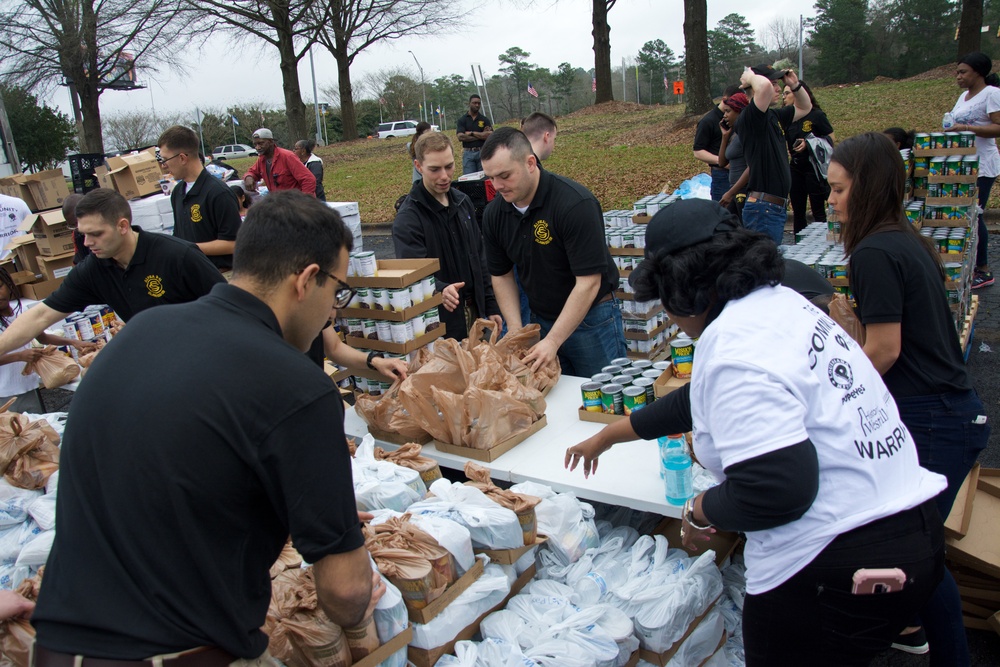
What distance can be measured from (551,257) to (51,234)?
6.62 meters

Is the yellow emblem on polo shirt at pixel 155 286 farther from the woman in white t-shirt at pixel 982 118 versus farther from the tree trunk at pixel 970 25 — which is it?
the tree trunk at pixel 970 25

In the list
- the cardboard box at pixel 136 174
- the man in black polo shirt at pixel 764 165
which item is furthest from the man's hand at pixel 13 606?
the cardboard box at pixel 136 174

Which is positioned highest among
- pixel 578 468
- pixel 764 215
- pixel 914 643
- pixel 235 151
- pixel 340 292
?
pixel 235 151

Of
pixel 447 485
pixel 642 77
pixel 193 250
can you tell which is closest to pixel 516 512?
pixel 447 485

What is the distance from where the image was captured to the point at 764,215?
6477mm

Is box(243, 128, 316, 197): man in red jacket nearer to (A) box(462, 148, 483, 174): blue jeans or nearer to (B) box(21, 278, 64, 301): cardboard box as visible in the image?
(B) box(21, 278, 64, 301): cardboard box

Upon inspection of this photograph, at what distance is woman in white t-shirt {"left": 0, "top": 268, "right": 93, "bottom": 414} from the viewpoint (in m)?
4.85

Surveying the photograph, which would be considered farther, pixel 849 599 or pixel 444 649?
pixel 444 649

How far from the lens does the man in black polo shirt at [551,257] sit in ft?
12.1

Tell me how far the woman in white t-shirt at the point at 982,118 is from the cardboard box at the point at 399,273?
216 inches

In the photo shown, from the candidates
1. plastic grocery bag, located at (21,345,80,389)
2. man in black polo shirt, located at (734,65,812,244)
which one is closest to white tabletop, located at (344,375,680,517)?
plastic grocery bag, located at (21,345,80,389)

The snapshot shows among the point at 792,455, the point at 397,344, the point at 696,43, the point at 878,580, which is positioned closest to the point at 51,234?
the point at 397,344

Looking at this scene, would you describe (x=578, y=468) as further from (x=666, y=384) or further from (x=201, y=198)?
(x=201, y=198)

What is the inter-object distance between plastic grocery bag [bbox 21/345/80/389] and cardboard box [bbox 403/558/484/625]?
3.90 meters
